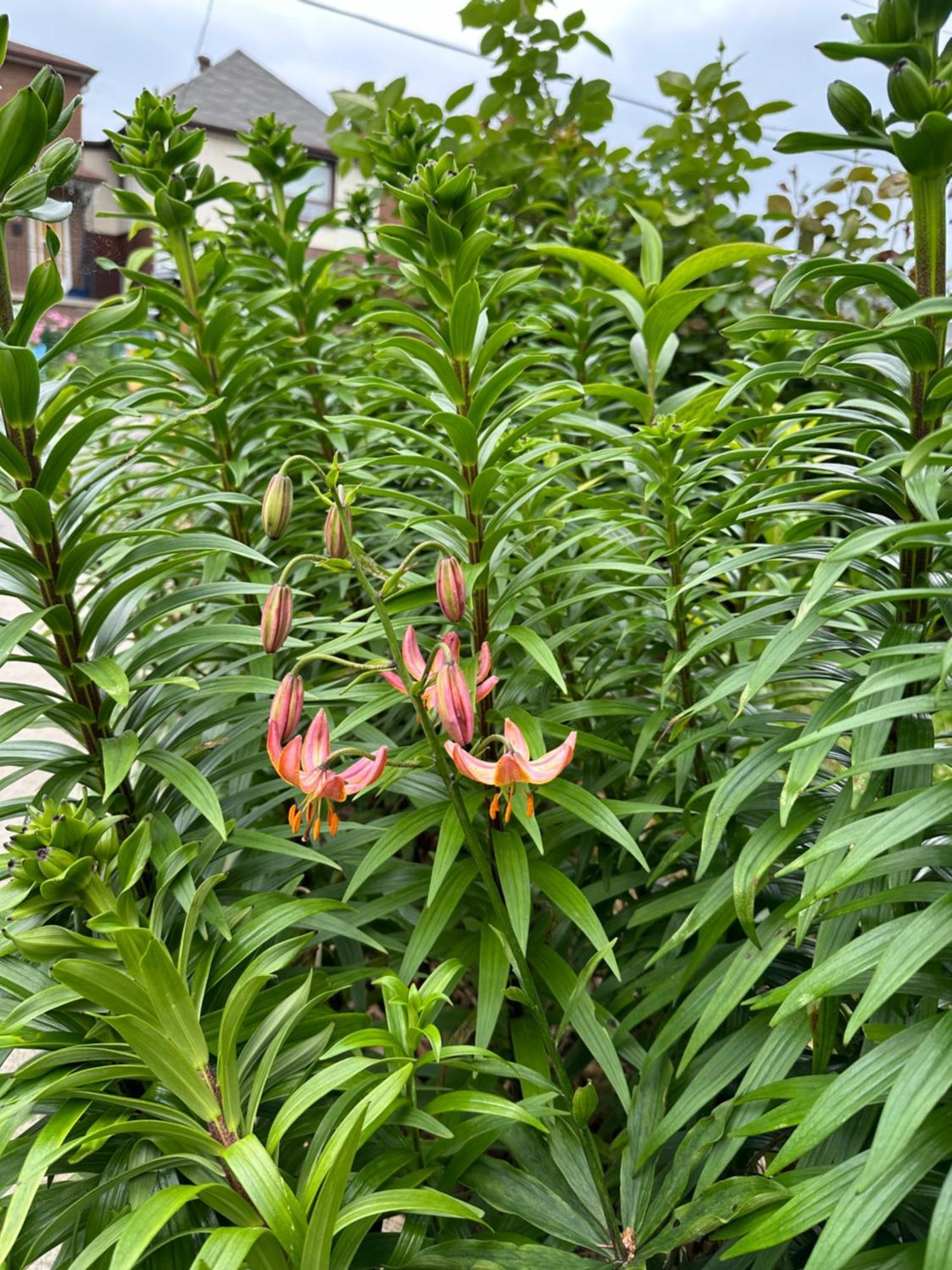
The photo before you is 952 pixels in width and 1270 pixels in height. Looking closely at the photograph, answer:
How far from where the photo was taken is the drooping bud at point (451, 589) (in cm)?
76

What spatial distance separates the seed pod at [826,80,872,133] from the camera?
0.77 m

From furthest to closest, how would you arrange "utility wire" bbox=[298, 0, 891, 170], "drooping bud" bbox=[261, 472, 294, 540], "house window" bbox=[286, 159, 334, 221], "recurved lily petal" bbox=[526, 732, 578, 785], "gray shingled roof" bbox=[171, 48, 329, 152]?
1. "house window" bbox=[286, 159, 334, 221]
2. "gray shingled roof" bbox=[171, 48, 329, 152]
3. "utility wire" bbox=[298, 0, 891, 170]
4. "drooping bud" bbox=[261, 472, 294, 540]
5. "recurved lily petal" bbox=[526, 732, 578, 785]

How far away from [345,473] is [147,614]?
373 millimetres

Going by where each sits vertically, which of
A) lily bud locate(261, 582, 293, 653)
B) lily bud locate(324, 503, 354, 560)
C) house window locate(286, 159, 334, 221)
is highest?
house window locate(286, 159, 334, 221)

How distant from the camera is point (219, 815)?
2.75 ft

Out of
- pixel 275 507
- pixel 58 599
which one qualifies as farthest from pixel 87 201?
pixel 275 507

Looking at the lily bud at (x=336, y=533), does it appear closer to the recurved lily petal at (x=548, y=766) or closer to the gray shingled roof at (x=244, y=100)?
the recurved lily petal at (x=548, y=766)

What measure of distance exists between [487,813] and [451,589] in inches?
13.6

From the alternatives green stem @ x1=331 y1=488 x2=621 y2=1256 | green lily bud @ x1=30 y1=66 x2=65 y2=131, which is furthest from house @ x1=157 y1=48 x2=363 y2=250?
green stem @ x1=331 y1=488 x2=621 y2=1256

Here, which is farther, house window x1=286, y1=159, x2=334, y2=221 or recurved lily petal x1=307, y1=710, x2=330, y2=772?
house window x1=286, y1=159, x2=334, y2=221

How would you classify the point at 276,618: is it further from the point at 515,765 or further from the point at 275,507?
the point at 515,765

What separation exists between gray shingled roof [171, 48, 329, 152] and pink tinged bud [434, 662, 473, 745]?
2.10 meters

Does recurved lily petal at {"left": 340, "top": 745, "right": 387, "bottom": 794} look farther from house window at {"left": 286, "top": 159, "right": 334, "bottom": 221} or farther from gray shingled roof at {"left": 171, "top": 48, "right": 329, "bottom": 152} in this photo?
house window at {"left": 286, "top": 159, "right": 334, "bottom": 221}

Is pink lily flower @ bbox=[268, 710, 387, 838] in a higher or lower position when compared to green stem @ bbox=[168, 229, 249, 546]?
lower
